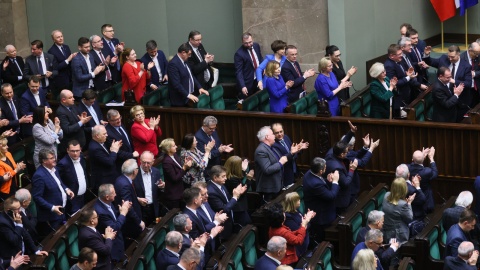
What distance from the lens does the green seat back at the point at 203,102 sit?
595 inches

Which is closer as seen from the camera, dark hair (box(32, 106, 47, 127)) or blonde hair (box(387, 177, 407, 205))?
blonde hair (box(387, 177, 407, 205))

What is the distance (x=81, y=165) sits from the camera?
42.0 ft

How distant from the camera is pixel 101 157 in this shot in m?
13.1

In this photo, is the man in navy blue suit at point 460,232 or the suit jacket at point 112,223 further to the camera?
the suit jacket at point 112,223

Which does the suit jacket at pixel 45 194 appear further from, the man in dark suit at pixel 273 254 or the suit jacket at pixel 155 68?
the suit jacket at pixel 155 68

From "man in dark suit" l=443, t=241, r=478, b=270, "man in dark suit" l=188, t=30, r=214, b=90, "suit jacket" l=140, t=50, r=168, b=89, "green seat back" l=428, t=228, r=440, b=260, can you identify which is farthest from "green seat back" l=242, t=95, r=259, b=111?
"man in dark suit" l=443, t=241, r=478, b=270

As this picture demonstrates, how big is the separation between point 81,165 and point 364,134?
3.70m

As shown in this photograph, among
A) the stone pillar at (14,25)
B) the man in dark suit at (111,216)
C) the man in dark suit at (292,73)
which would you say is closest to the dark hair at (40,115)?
the man in dark suit at (111,216)

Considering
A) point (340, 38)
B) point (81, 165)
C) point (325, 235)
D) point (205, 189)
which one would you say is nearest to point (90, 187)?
point (81, 165)

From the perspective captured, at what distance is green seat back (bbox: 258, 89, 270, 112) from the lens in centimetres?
1527

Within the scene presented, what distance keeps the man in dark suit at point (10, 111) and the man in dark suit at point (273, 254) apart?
497 centimetres

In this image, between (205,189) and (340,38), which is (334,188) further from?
(340,38)

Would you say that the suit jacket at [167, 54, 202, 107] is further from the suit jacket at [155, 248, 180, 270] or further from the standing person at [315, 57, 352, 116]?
the suit jacket at [155, 248, 180, 270]

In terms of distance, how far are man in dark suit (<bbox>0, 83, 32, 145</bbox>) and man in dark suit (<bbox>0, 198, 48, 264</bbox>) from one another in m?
3.15
